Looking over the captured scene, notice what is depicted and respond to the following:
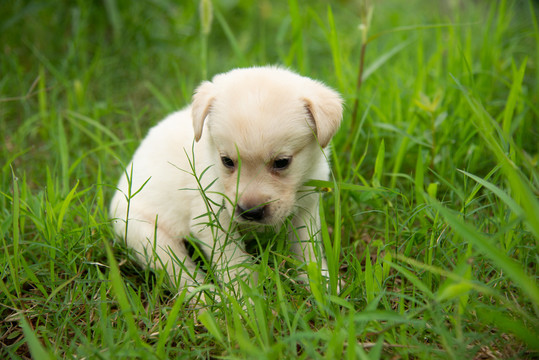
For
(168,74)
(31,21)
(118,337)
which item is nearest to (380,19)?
(168,74)

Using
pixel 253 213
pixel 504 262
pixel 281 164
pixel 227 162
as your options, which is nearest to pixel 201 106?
pixel 227 162

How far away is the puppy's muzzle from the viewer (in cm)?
216

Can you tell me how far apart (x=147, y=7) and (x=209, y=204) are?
10.7 ft

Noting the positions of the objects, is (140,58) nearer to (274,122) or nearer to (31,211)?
(31,211)

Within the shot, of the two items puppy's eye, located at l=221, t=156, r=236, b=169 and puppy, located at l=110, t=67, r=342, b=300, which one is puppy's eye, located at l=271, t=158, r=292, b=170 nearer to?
puppy, located at l=110, t=67, r=342, b=300

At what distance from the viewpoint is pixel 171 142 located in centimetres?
274

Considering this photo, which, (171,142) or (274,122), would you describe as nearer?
(274,122)

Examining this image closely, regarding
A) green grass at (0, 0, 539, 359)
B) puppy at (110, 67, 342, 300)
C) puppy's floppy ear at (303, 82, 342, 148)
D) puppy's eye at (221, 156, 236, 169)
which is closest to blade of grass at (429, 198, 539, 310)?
green grass at (0, 0, 539, 359)

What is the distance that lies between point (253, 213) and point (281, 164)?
322 mm

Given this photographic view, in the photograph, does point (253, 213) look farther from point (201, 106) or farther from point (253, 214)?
point (201, 106)

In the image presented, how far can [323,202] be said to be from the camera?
9.23ft

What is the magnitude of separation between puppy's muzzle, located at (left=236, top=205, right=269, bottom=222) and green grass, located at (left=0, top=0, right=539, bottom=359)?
0.66 ft

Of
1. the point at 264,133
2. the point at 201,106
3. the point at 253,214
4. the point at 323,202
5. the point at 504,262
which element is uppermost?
the point at 201,106

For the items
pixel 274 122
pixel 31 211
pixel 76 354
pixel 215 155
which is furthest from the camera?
pixel 31 211
